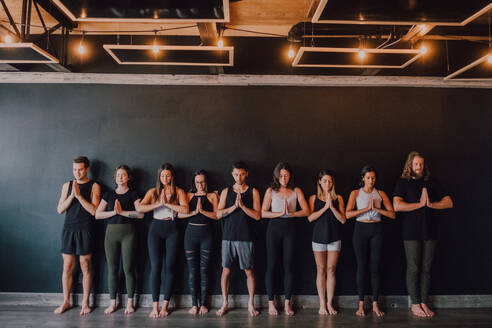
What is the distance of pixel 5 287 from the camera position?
4.64m

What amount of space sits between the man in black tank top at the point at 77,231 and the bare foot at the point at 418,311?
14.1ft

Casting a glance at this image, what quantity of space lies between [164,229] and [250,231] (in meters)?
1.15

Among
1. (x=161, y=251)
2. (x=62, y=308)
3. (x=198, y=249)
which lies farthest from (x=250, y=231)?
(x=62, y=308)

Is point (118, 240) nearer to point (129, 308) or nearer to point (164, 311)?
point (129, 308)

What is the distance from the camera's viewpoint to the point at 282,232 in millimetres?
4254

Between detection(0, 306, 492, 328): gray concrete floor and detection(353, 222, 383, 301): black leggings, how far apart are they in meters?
0.39

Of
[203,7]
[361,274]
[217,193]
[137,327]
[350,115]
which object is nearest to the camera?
[203,7]

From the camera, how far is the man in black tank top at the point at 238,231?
4230mm

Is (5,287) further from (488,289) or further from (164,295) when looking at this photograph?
(488,289)

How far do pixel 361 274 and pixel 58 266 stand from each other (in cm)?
427

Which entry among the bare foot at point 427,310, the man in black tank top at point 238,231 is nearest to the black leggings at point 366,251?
the bare foot at point 427,310

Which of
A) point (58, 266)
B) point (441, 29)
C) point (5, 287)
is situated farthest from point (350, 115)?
point (5, 287)

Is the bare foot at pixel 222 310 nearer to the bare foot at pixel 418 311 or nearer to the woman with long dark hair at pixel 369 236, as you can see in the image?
the woman with long dark hair at pixel 369 236

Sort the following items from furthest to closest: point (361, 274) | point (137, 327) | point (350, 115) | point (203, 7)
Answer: point (350, 115), point (361, 274), point (137, 327), point (203, 7)
